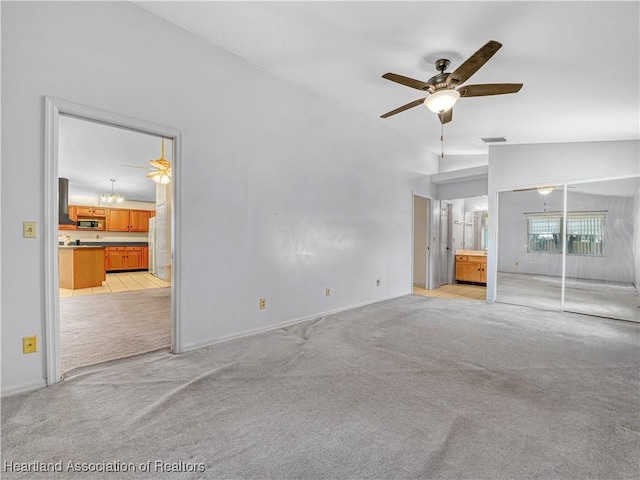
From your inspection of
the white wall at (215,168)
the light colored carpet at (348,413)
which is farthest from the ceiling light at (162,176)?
the light colored carpet at (348,413)

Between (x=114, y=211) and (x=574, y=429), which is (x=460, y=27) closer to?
(x=574, y=429)

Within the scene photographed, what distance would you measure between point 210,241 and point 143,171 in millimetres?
5416

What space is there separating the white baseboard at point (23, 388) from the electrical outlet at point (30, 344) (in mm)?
231

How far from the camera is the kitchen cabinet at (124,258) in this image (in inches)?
366

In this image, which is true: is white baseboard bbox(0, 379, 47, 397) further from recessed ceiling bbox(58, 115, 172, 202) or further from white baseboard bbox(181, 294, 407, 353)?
recessed ceiling bbox(58, 115, 172, 202)

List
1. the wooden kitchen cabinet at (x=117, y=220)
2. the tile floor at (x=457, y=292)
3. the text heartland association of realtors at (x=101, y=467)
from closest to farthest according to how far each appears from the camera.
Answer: the text heartland association of realtors at (x=101, y=467), the tile floor at (x=457, y=292), the wooden kitchen cabinet at (x=117, y=220)

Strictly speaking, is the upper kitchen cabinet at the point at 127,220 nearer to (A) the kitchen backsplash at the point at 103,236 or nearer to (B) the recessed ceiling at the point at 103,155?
(A) the kitchen backsplash at the point at 103,236

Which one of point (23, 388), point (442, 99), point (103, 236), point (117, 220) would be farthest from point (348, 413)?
point (103, 236)

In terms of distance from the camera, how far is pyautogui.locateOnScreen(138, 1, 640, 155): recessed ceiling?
2404 millimetres

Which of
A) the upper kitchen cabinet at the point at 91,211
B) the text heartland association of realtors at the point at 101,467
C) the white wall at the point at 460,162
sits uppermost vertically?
the white wall at the point at 460,162

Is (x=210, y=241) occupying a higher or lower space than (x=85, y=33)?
lower

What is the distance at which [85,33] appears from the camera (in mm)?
2266

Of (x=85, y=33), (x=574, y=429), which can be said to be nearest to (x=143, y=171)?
(x=85, y=33)

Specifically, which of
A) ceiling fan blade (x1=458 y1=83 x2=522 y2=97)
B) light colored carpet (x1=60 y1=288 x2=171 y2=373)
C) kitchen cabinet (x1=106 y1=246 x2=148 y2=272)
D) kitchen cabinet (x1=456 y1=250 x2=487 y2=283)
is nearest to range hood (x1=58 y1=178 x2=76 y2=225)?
light colored carpet (x1=60 y1=288 x2=171 y2=373)
